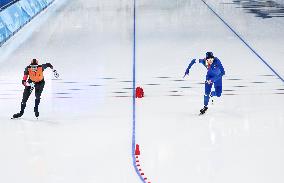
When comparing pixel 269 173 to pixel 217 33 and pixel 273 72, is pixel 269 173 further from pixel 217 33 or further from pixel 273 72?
pixel 217 33

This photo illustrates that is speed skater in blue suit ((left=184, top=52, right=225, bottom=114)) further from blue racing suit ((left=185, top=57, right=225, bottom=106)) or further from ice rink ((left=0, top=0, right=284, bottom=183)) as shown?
ice rink ((left=0, top=0, right=284, bottom=183))

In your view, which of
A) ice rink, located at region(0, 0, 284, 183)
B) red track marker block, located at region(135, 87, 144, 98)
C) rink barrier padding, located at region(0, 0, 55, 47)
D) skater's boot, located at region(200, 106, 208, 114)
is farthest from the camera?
rink barrier padding, located at region(0, 0, 55, 47)

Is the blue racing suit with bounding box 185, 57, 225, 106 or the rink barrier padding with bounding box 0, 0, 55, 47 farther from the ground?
the rink barrier padding with bounding box 0, 0, 55, 47

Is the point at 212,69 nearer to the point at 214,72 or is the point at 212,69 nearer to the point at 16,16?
the point at 214,72

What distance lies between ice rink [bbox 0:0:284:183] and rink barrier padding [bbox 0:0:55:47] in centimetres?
33

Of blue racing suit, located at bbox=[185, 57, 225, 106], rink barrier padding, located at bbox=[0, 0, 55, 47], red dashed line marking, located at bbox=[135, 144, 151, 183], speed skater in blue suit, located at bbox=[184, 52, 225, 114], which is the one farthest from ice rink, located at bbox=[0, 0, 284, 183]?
speed skater in blue suit, located at bbox=[184, 52, 225, 114]

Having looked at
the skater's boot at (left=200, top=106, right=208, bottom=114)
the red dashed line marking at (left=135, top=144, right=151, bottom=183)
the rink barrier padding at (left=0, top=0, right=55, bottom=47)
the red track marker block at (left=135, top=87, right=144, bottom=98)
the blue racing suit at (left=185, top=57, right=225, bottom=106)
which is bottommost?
the red dashed line marking at (left=135, top=144, right=151, bottom=183)

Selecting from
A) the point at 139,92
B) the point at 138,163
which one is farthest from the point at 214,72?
the point at 138,163

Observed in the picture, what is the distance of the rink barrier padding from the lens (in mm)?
16109

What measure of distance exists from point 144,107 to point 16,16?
32.2 ft

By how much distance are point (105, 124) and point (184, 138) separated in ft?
5.04

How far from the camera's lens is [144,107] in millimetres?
9773

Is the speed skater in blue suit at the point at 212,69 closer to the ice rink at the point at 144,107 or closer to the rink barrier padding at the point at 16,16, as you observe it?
the ice rink at the point at 144,107

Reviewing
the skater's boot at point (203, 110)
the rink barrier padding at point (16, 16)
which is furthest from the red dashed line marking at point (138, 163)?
the rink barrier padding at point (16, 16)
